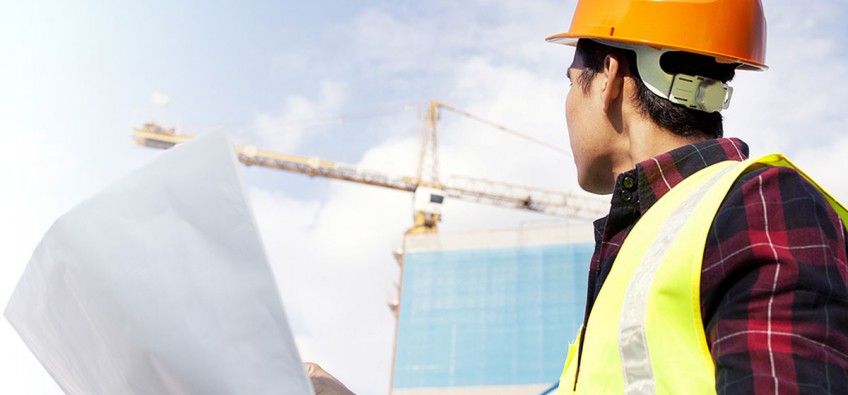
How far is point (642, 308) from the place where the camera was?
41.8 inches

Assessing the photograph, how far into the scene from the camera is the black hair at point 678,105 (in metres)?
1.40

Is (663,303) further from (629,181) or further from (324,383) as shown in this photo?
(324,383)

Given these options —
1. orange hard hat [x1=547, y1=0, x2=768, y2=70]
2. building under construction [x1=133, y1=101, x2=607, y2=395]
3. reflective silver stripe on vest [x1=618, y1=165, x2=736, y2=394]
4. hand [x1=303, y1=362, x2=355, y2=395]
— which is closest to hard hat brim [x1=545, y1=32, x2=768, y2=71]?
orange hard hat [x1=547, y1=0, x2=768, y2=70]

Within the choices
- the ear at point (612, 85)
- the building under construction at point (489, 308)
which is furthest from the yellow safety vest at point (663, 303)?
the building under construction at point (489, 308)

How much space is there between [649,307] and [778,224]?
0.54 feet

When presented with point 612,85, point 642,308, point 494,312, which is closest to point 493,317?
point 494,312

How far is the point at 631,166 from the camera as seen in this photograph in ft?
4.76

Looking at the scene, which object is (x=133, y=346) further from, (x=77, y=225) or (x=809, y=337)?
(x=809, y=337)

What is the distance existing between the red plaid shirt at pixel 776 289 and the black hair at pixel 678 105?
339 millimetres

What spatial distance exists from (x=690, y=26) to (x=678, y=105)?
12cm

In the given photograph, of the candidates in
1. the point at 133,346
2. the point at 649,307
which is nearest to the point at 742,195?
the point at 649,307

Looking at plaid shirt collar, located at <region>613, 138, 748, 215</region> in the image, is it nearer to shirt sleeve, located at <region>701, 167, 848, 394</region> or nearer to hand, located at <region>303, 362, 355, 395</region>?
shirt sleeve, located at <region>701, 167, 848, 394</region>

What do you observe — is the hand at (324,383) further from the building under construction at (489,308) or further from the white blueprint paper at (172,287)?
the building under construction at (489,308)

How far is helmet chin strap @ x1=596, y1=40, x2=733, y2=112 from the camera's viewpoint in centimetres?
139
